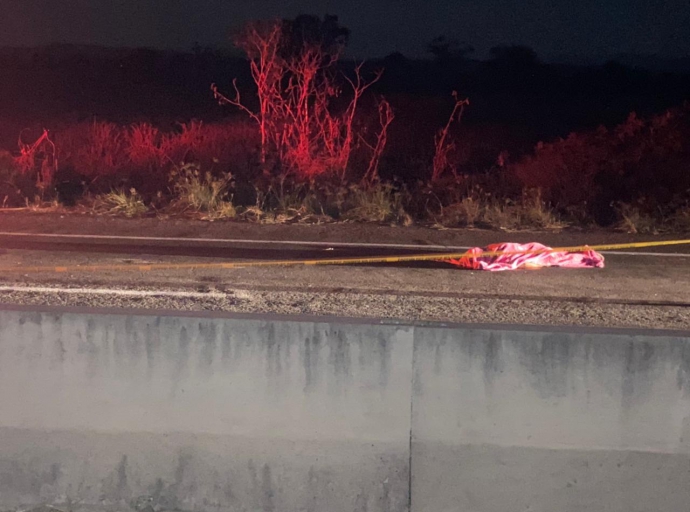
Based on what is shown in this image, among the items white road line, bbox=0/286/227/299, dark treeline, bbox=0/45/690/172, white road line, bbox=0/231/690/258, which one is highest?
dark treeline, bbox=0/45/690/172

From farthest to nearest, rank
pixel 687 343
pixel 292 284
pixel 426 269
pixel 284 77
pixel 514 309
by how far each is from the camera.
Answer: pixel 284 77 → pixel 426 269 → pixel 292 284 → pixel 514 309 → pixel 687 343

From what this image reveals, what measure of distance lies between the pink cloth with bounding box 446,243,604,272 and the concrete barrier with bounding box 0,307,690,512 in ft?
19.2

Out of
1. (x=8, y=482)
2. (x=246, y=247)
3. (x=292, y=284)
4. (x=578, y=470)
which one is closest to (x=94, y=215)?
(x=246, y=247)

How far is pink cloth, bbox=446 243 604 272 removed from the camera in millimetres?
9875

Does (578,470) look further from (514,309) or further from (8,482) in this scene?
(514,309)

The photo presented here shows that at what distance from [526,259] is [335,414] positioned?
6.41 metres

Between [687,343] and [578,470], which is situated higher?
[687,343]

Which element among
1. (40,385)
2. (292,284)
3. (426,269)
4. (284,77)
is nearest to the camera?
(40,385)

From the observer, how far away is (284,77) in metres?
19.5

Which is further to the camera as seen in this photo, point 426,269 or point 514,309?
point 426,269

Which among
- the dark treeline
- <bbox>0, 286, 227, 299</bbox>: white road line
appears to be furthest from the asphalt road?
the dark treeline

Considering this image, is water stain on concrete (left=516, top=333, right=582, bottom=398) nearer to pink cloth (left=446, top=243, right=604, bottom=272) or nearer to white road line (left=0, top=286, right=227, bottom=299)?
white road line (left=0, top=286, right=227, bottom=299)

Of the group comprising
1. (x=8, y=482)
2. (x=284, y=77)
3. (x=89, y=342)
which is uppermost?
(x=284, y=77)

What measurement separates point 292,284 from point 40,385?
191 inches
